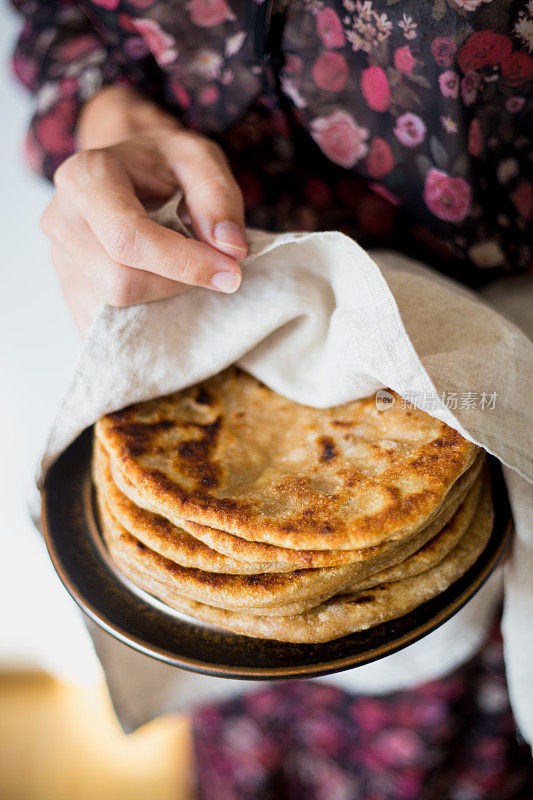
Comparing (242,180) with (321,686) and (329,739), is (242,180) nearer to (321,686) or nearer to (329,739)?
(321,686)

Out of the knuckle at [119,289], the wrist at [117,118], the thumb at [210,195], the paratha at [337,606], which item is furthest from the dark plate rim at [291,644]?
the wrist at [117,118]

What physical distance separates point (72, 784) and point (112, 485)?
1.47m

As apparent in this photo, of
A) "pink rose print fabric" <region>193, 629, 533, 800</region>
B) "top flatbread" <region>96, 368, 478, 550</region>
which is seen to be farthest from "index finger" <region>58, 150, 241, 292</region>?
"pink rose print fabric" <region>193, 629, 533, 800</region>

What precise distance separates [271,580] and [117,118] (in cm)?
66

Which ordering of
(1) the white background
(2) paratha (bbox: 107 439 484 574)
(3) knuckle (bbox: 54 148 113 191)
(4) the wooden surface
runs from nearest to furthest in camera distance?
(2) paratha (bbox: 107 439 484 574), (3) knuckle (bbox: 54 148 113 191), (1) the white background, (4) the wooden surface

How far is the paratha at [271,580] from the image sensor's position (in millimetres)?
567

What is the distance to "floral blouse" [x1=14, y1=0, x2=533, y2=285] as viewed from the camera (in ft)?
2.11

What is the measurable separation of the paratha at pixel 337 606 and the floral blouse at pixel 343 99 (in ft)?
1.31

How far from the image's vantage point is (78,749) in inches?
70.3

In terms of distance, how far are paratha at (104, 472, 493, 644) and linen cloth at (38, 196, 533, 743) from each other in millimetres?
100

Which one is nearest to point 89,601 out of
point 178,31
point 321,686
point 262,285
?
point 262,285

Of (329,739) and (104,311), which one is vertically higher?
(104,311)

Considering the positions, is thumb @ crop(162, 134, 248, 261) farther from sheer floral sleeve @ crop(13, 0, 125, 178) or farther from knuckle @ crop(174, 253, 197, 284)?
sheer floral sleeve @ crop(13, 0, 125, 178)

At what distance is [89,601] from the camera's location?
624 millimetres
